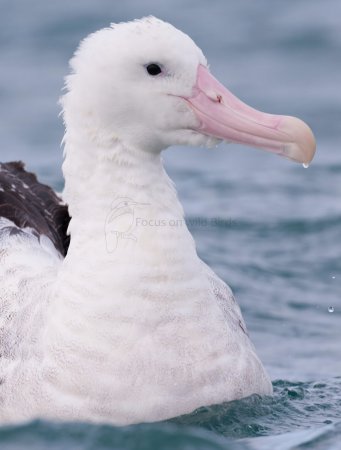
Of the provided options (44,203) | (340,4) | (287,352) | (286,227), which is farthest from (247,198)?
(340,4)

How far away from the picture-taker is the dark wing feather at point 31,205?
7957 mm

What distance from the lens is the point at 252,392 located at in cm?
662

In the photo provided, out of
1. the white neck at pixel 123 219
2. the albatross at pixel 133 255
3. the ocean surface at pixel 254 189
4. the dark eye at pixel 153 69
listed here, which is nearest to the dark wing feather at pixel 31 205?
the albatross at pixel 133 255

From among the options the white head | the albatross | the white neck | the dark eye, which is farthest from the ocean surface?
the dark eye

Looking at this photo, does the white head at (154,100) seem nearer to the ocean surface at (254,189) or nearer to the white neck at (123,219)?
the white neck at (123,219)

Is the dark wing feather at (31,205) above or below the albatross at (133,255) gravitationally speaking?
above

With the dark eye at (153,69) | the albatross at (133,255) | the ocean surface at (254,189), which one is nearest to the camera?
the albatross at (133,255)

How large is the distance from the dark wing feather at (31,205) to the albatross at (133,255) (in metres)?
1.48

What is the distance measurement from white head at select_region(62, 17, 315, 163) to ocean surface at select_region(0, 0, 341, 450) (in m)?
1.37

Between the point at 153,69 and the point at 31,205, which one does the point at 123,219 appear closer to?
the point at 153,69

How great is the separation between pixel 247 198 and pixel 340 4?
17.2 ft

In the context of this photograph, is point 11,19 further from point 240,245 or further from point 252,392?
point 252,392

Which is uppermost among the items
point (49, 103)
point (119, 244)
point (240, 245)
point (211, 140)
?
point (49, 103)

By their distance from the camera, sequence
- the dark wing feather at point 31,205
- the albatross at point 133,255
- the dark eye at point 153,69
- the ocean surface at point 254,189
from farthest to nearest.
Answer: the dark wing feather at point 31,205 → the ocean surface at point 254,189 → the dark eye at point 153,69 → the albatross at point 133,255
